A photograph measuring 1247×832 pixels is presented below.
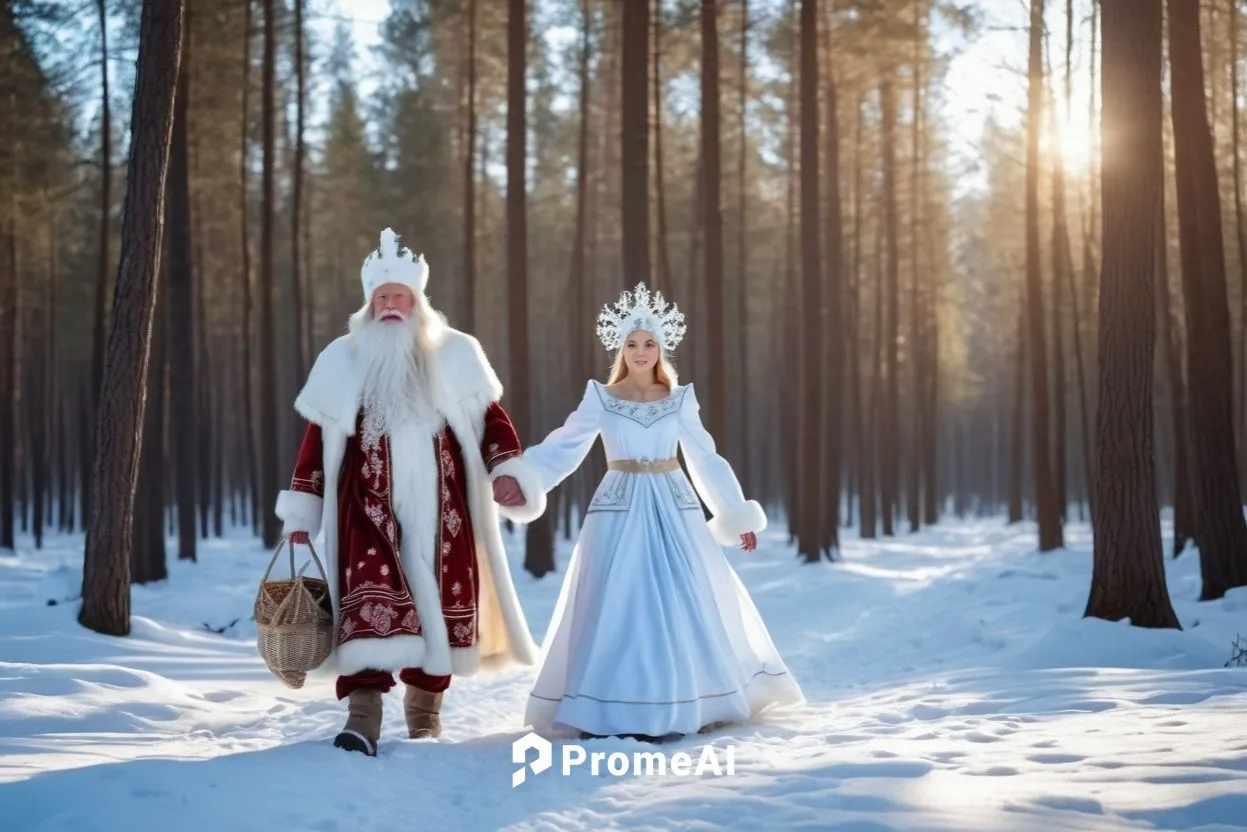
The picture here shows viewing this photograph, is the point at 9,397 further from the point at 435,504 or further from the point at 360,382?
the point at 435,504

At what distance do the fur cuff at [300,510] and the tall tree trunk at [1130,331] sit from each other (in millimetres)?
6018

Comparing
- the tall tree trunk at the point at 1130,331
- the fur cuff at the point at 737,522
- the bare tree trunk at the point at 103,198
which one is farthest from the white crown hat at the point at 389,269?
the bare tree trunk at the point at 103,198

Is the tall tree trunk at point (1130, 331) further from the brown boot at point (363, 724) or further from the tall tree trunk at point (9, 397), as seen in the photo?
the tall tree trunk at point (9, 397)

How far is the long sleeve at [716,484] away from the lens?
283 inches

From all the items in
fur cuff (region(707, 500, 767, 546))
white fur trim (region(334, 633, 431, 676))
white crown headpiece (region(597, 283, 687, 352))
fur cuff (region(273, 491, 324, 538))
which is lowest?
white fur trim (region(334, 633, 431, 676))

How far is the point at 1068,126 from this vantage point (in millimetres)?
21812

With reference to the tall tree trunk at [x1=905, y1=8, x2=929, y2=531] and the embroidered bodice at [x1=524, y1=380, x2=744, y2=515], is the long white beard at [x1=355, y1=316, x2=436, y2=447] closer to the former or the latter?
the embroidered bodice at [x1=524, y1=380, x2=744, y2=515]

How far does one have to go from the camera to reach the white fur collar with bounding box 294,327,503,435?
6133 millimetres

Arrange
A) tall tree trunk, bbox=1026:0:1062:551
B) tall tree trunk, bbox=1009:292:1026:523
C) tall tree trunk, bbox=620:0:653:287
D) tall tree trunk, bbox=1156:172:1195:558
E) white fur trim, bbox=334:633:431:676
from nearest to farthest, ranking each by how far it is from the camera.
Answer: white fur trim, bbox=334:633:431:676 → tall tree trunk, bbox=620:0:653:287 → tall tree trunk, bbox=1156:172:1195:558 → tall tree trunk, bbox=1026:0:1062:551 → tall tree trunk, bbox=1009:292:1026:523

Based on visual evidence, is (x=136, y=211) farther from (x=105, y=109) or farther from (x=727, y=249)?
(x=727, y=249)

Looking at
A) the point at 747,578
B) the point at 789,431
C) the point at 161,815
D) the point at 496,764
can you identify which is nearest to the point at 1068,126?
the point at 789,431

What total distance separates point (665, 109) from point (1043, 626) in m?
22.6

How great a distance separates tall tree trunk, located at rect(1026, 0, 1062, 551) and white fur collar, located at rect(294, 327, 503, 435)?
48.7ft

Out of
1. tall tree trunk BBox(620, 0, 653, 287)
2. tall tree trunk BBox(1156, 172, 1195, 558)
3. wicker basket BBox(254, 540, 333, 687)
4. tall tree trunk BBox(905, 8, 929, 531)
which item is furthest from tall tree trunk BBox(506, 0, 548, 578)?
tall tree trunk BBox(905, 8, 929, 531)
